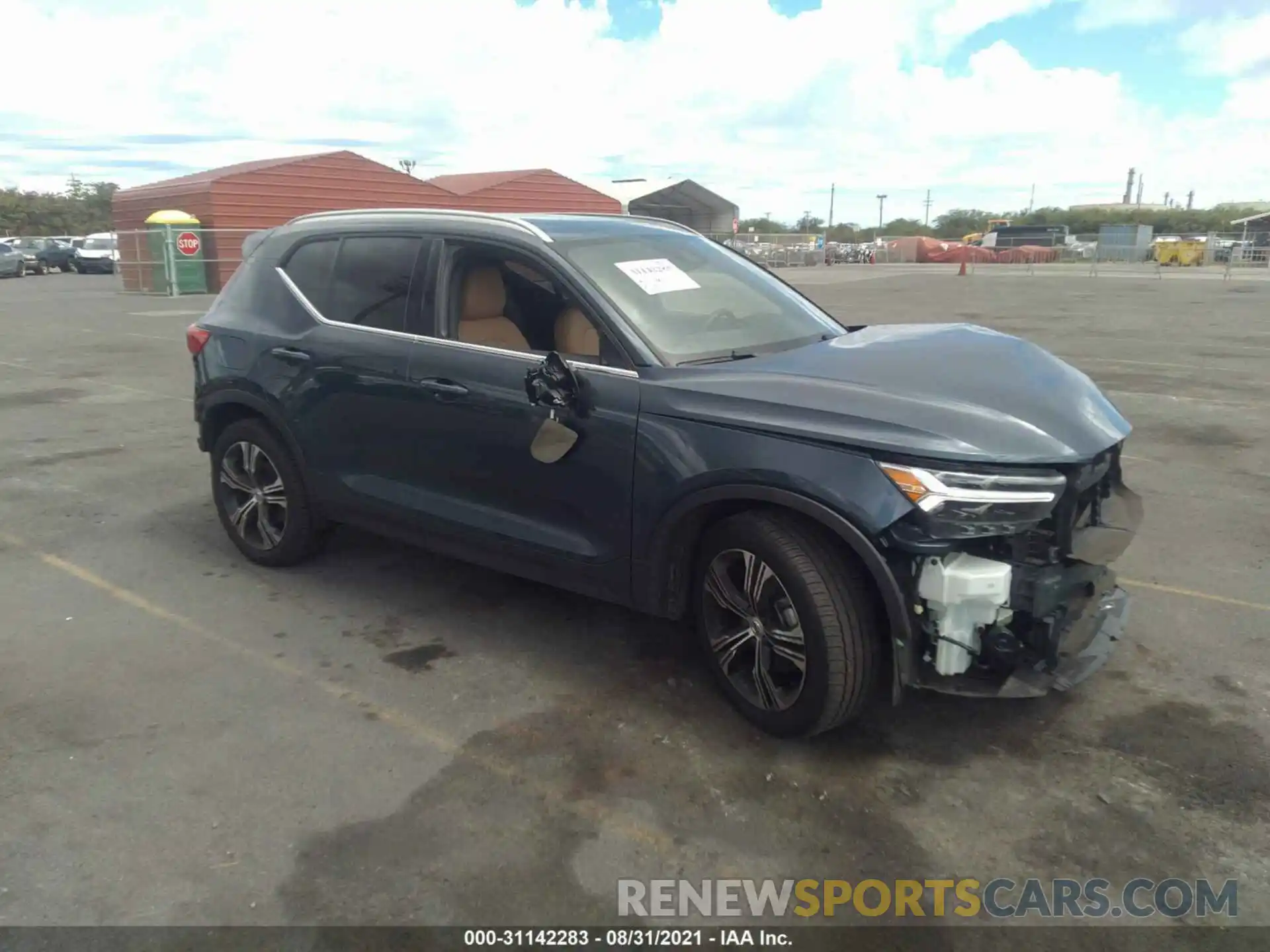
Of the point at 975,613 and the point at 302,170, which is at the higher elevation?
the point at 302,170

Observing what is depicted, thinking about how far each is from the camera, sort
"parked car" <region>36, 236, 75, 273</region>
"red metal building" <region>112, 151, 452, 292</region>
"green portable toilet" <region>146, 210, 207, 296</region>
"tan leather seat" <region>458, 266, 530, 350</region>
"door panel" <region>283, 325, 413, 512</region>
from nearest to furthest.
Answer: "tan leather seat" <region>458, 266, 530, 350</region> → "door panel" <region>283, 325, 413, 512</region> → "green portable toilet" <region>146, 210, 207, 296</region> → "red metal building" <region>112, 151, 452, 292</region> → "parked car" <region>36, 236, 75, 273</region>

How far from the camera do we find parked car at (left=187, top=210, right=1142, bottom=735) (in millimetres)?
3051

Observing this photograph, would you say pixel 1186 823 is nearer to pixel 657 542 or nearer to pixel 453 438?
pixel 657 542

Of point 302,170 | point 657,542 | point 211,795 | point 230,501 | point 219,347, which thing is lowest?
point 211,795

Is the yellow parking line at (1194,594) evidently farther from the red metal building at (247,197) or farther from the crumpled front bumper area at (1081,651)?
the red metal building at (247,197)

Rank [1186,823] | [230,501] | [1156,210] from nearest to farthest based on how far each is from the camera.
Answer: [1186,823], [230,501], [1156,210]

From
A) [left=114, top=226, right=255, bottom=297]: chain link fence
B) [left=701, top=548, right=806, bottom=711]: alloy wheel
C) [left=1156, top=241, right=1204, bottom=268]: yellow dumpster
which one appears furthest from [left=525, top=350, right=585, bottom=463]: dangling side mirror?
[left=1156, top=241, right=1204, bottom=268]: yellow dumpster

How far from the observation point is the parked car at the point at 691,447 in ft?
10.0

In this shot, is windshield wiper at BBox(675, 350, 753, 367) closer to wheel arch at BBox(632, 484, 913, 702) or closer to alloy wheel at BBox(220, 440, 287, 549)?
wheel arch at BBox(632, 484, 913, 702)

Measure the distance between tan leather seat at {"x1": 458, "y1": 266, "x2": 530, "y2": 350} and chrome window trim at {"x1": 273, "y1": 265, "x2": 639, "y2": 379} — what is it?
89mm

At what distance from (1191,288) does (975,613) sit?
94.7ft

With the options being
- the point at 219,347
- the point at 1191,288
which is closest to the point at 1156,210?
the point at 1191,288

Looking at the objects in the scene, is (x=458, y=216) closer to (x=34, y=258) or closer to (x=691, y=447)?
(x=691, y=447)

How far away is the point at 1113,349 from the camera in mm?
13469
